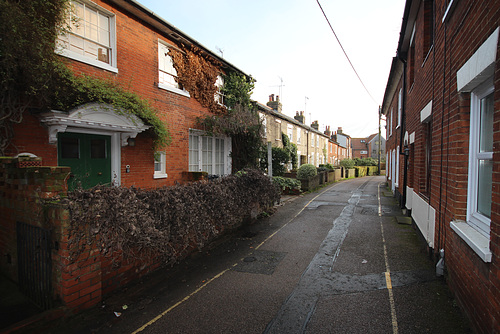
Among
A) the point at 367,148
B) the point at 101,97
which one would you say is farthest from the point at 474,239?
the point at 367,148

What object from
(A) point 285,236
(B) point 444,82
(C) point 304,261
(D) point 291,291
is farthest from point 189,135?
(B) point 444,82

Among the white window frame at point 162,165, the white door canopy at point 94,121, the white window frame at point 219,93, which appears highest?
the white window frame at point 219,93

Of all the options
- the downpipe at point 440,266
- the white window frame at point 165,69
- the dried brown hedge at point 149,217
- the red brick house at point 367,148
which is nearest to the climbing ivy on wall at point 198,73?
the white window frame at point 165,69

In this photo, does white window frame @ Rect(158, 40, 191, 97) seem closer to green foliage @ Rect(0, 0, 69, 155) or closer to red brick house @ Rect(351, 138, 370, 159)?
green foliage @ Rect(0, 0, 69, 155)

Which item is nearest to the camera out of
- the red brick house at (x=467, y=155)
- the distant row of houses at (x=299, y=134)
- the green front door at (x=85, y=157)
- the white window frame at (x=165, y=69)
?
the red brick house at (x=467, y=155)

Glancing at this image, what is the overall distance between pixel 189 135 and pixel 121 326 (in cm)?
711

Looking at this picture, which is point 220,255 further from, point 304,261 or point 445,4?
point 445,4

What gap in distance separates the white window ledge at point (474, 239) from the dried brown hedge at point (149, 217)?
12.7ft

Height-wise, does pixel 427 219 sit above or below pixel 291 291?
above

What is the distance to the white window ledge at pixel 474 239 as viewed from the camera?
259cm

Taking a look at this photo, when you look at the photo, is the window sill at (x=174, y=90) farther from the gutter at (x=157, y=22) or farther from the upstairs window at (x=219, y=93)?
the upstairs window at (x=219, y=93)

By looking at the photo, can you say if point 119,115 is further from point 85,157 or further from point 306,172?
point 306,172

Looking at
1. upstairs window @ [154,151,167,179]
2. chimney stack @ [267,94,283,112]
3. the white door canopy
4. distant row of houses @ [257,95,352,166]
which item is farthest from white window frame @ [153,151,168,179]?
chimney stack @ [267,94,283,112]

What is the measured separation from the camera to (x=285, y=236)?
23.0ft
